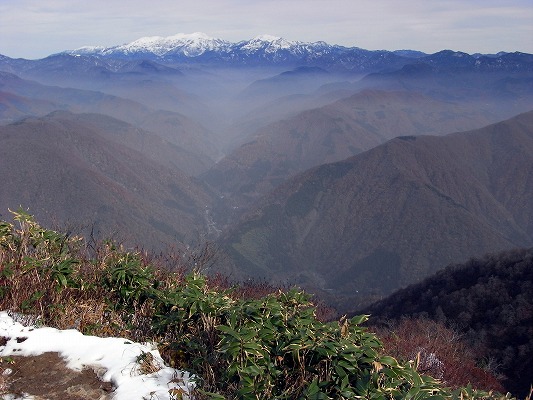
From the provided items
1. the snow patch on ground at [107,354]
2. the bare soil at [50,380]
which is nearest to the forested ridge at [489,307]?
the snow patch on ground at [107,354]

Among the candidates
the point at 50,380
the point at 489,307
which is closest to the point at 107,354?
the point at 50,380

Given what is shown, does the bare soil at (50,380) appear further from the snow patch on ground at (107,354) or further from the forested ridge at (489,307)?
the forested ridge at (489,307)

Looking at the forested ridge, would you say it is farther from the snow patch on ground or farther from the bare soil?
the bare soil

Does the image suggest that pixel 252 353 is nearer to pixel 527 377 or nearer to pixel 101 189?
pixel 527 377

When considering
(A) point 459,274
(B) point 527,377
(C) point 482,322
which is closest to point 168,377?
(B) point 527,377

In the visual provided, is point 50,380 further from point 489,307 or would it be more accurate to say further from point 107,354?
point 489,307

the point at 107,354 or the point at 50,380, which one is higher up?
the point at 107,354

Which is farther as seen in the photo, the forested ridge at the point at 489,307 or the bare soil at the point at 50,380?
the forested ridge at the point at 489,307

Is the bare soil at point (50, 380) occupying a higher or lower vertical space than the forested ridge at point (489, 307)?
higher
